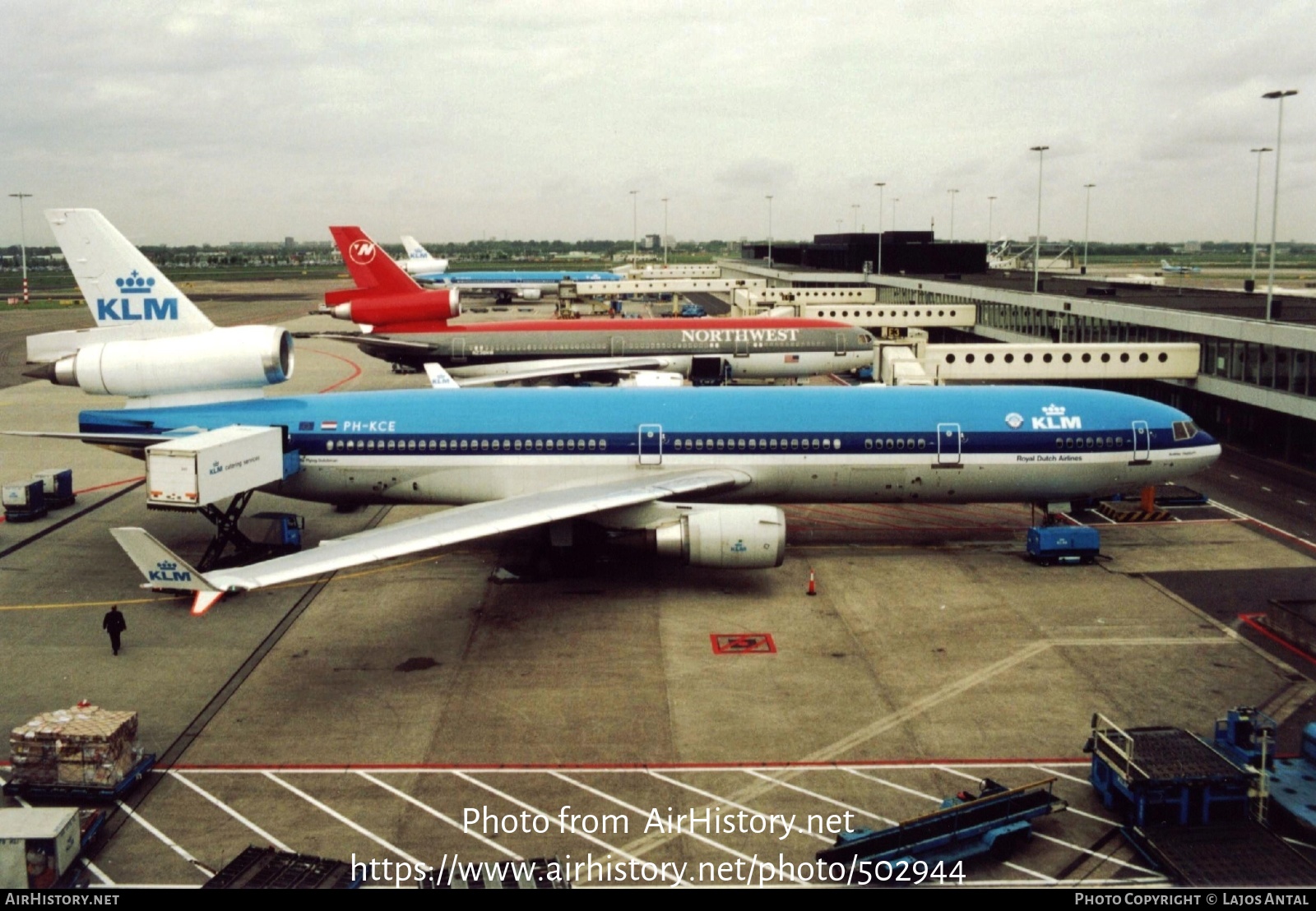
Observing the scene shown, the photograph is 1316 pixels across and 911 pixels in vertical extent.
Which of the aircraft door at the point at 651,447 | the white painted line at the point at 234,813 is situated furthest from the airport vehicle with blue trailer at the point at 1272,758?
the aircraft door at the point at 651,447

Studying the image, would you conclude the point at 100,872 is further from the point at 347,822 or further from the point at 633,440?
the point at 633,440

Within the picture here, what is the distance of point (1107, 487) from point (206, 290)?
193680 mm

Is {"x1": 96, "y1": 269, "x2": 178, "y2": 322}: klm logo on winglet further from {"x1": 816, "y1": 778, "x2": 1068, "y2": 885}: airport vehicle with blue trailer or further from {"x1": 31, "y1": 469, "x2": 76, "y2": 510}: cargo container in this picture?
{"x1": 816, "y1": 778, "x2": 1068, "y2": 885}: airport vehicle with blue trailer

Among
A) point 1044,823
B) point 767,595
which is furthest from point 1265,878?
point 767,595

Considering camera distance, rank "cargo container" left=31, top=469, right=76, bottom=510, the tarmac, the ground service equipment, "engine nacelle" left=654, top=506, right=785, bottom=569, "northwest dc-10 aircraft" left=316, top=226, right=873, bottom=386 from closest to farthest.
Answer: the ground service equipment < the tarmac < "engine nacelle" left=654, top=506, right=785, bottom=569 < "cargo container" left=31, top=469, right=76, bottom=510 < "northwest dc-10 aircraft" left=316, top=226, right=873, bottom=386

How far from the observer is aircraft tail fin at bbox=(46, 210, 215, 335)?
30.0 m

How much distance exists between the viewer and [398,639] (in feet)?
83.5

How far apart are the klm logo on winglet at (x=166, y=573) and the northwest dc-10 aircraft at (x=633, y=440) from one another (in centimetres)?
1238

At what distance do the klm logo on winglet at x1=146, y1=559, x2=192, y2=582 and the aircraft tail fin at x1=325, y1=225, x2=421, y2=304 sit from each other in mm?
44421

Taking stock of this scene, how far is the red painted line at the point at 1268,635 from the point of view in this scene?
2414 cm

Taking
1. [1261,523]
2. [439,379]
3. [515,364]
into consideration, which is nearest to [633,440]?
[439,379]

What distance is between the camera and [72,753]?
17578 millimetres

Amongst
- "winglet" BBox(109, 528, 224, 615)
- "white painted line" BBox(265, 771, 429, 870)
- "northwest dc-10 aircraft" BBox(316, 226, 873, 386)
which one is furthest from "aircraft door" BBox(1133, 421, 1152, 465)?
"northwest dc-10 aircraft" BBox(316, 226, 873, 386)

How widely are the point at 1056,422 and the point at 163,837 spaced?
90.0 ft
